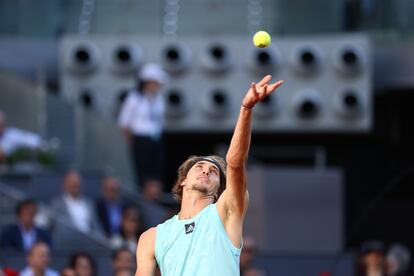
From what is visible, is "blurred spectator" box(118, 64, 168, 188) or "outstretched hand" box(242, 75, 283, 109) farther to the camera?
"blurred spectator" box(118, 64, 168, 188)

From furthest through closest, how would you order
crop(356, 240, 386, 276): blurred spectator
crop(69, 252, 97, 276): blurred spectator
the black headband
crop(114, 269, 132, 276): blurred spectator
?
crop(356, 240, 386, 276): blurred spectator
crop(69, 252, 97, 276): blurred spectator
crop(114, 269, 132, 276): blurred spectator
the black headband

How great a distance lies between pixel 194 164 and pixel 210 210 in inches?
13.4

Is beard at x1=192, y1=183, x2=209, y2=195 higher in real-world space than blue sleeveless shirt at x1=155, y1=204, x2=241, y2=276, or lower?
higher

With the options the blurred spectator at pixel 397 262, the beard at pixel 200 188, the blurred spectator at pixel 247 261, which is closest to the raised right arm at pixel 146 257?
the beard at pixel 200 188

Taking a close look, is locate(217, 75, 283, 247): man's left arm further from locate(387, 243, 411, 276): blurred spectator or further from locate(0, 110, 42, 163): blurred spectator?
locate(0, 110, 42, 163): blurred spectator

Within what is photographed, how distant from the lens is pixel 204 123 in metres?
19.6

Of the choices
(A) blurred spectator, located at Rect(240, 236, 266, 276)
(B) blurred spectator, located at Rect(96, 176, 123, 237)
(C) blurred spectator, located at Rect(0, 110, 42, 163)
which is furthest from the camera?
(C) blurred spectator, located at Rect(0, 110, 42, 163)

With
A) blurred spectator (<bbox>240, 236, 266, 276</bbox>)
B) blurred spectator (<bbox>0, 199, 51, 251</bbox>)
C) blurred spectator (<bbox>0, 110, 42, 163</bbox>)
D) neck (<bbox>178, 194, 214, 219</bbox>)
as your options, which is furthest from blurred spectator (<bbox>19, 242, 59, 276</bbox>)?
neck (<bbox>178, 194, 214, 219</bbox>)

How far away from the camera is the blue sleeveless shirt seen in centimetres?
683

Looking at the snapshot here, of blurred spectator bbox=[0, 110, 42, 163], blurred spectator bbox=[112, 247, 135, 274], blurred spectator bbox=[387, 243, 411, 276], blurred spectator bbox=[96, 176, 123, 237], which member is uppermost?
blurred spectator bbox=[0, 110, 42, 163]

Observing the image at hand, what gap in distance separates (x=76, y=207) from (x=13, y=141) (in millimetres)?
1510

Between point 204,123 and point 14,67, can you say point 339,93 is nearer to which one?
point 204,123

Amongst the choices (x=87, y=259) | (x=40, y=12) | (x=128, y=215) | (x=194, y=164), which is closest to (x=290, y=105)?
(x=40, y=12)

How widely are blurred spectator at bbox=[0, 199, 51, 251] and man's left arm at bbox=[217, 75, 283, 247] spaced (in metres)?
6.30
